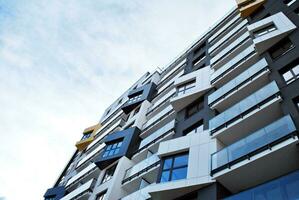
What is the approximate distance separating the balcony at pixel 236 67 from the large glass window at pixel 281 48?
122 centimetres

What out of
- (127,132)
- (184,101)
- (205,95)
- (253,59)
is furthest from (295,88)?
(127,132)

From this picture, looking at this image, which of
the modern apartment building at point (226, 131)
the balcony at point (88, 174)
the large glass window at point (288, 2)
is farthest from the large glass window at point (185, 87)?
the balcony at point (88, 174)

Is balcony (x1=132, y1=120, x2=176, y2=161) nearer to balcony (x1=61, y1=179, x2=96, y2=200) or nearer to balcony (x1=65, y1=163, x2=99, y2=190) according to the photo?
balcony (x1=61, y1=179, x2=96, y2=200)

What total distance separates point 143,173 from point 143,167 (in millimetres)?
491

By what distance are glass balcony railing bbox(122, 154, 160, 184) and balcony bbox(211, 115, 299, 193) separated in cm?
730

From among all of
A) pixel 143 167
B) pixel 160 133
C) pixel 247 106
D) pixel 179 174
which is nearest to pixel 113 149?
pixel 160 133

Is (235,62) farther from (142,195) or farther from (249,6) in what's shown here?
(142,195)

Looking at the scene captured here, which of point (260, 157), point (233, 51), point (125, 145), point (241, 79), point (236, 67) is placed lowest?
point (260, 157)

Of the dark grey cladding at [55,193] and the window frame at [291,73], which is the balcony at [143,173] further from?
the dark grey cladding at [55,193]

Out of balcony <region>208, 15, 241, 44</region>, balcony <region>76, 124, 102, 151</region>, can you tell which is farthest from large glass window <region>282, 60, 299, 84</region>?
balcony <region>76, 124, 102, 151</region>

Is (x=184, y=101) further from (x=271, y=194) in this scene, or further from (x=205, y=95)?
(x=271, y=194)

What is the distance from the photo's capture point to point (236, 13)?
32719 millimetres

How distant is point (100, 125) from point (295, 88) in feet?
110

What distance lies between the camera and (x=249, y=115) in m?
15.2
